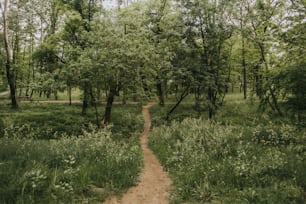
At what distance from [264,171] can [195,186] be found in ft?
6.95

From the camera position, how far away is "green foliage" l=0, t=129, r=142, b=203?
16.6 feet

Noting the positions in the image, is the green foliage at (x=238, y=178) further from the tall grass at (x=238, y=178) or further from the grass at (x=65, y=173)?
the grass at (x=65, y=173)

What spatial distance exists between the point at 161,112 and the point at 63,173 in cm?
1979

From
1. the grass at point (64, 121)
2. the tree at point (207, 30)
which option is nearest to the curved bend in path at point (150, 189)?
the grass at point (64, 121)

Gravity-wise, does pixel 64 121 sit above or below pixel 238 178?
above

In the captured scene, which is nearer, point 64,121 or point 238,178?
point 238,178

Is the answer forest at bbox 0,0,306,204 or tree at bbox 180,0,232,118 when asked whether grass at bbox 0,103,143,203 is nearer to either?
forest at bbox 0,0,306,204

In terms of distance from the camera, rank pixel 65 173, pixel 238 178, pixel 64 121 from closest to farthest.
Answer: pixel 65 173 < pixel 238 178 < pixel 64 121

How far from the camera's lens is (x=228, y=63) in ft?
87.4

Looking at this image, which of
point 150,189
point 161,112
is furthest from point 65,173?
point 161,112

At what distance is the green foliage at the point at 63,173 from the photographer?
5066 millimetres

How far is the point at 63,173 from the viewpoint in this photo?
6.06 metres

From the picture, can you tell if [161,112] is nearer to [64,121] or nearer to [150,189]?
[64,121]

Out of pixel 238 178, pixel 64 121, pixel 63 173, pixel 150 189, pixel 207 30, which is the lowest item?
pixel 150 189
